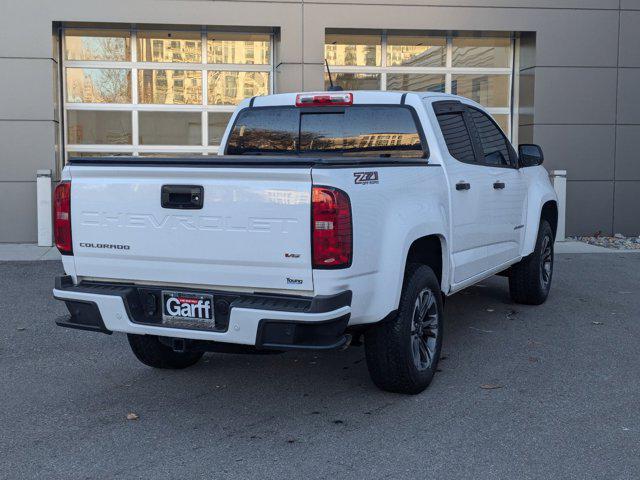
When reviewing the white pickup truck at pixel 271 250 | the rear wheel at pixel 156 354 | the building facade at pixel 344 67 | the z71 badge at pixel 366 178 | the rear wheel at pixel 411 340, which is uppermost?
the building facade at pixel 344 67

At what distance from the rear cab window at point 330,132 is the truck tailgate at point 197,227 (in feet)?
5.47

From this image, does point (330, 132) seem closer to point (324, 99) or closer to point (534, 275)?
point (324, 99)

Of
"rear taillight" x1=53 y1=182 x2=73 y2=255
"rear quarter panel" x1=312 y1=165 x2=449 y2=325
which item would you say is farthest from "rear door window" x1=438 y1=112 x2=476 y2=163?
"rear taillight" x1=53 y1=182 x2=73 y2=255

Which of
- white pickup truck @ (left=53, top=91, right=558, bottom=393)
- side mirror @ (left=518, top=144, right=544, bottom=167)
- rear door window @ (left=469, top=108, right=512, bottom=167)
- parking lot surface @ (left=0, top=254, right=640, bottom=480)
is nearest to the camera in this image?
parking lot surface @ (left=0, top=254, right=640, bottom=480)

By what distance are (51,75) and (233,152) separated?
7760 mm

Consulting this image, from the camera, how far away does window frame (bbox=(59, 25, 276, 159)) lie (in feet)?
43.8

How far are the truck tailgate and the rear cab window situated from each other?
1.67m

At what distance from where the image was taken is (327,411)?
4656 millimetres

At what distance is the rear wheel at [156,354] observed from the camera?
533 centimetres

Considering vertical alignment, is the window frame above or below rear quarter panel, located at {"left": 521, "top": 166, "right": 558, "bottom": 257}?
above

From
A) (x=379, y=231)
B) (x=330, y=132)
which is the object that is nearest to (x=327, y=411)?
(x=379, y=231)

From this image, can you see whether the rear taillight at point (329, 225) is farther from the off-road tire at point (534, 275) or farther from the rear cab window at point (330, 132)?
the off-road tire at point (534, 275)

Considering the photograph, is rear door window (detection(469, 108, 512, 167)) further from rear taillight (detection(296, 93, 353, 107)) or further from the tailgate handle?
the tailgate handle

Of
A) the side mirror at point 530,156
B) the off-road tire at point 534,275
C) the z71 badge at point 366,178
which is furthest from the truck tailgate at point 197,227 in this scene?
the off-road tire at point 534,275
